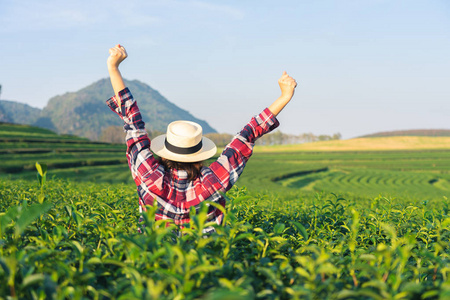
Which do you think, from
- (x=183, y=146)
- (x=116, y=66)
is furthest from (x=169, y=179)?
(x=116, y=66)

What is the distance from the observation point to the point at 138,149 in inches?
121

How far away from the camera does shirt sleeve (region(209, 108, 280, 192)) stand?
309 centimetres

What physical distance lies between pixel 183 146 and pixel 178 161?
14cm

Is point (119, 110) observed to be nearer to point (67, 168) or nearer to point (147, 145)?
point (147, 145)

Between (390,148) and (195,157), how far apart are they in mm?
104248

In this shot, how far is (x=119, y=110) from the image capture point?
319 cm

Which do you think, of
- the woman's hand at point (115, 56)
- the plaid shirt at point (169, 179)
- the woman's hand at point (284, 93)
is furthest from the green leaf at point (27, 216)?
the woman's hand at point (284, 93)

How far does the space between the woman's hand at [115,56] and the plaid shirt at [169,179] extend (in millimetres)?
273

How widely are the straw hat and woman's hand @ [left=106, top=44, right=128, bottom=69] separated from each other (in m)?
0.80

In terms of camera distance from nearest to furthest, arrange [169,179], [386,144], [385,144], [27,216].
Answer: [27,216], [169,179], [386,144], [385,144]

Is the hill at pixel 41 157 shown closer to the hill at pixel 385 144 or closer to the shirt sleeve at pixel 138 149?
the shirt sleeve at pixel 138 149

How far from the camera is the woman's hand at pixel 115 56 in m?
3.16

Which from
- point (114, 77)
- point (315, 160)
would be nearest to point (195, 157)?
point (114, 77)

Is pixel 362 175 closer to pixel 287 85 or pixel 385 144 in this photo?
pixel 385 144
